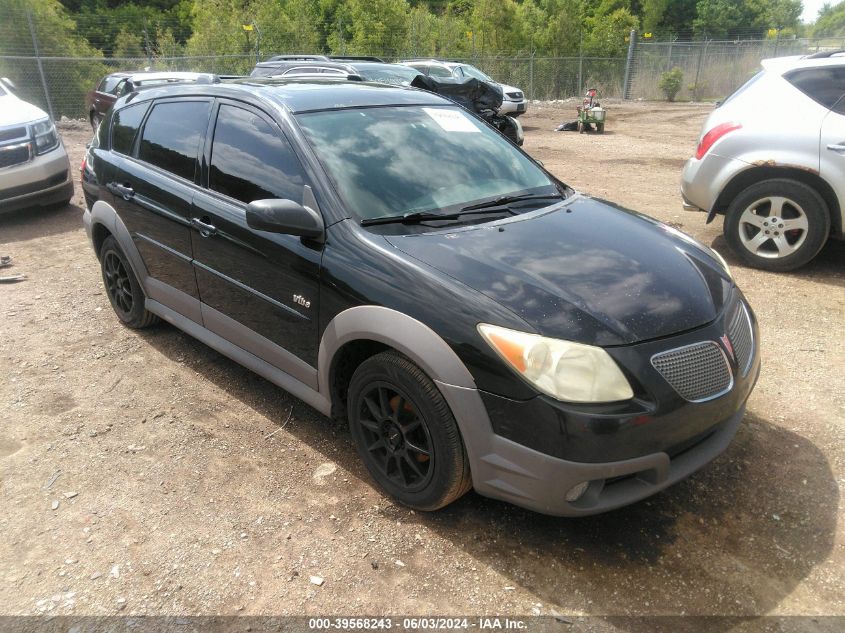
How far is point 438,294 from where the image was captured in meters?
2.56

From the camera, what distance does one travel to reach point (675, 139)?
1523cm

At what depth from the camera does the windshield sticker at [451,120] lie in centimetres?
371

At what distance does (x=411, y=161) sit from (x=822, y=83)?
13.8 ft

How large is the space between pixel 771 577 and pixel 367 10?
28.1 metres

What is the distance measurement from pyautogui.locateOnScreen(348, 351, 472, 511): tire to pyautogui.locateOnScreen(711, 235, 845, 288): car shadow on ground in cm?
433

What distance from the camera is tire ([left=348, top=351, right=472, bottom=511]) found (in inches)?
101

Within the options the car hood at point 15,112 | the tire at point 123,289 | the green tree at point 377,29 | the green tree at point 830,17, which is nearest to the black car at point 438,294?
the tire at point 123,289

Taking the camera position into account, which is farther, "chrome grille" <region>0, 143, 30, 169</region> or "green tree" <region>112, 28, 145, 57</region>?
"green tree" <region>112, 28, 145, 57</region>

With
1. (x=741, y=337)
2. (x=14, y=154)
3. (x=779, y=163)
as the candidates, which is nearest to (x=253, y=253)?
(x=741, y=337)

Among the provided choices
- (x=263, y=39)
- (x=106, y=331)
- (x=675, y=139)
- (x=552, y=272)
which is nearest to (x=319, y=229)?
(x=552, y=272)

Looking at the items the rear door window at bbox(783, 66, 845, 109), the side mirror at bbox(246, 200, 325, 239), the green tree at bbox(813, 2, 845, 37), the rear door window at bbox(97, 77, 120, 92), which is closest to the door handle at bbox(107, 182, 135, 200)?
the side mirror at bbox(246, 200, 325, 239)

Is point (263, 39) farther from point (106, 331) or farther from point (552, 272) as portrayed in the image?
point (552, 272)

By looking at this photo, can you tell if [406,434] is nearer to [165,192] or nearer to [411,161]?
[411,161]

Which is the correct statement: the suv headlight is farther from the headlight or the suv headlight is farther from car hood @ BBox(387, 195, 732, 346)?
the headlight
